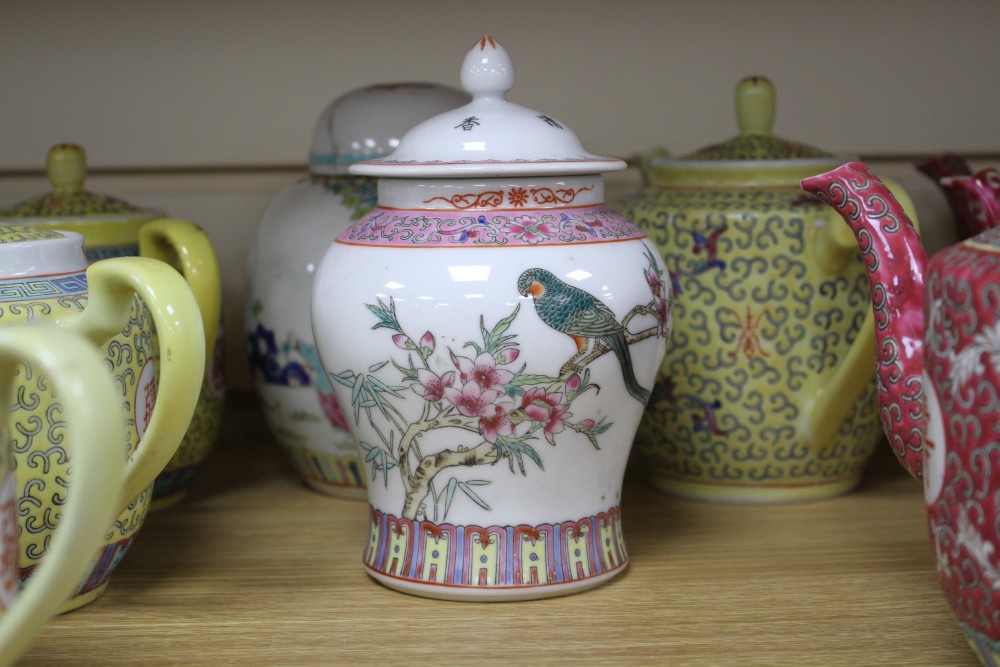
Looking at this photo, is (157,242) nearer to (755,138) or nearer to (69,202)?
(69,202)

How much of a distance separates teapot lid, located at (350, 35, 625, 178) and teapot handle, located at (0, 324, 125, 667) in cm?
33

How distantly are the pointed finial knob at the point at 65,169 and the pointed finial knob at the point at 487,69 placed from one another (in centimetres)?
37

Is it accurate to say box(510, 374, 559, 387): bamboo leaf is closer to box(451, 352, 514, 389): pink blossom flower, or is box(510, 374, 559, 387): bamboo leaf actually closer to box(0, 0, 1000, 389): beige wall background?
box(451, 352, 514, 389): pink blossom flower

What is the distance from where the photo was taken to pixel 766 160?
96cm

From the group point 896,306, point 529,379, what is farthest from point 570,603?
point 896,306

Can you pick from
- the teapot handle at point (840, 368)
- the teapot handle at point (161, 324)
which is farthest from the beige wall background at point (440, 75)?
the teapot handle at point (161, 324)

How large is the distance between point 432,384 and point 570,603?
7.0 inches

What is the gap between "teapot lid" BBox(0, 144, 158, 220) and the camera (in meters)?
0.96

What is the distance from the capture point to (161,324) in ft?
2.12

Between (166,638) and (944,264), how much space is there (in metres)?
0.50

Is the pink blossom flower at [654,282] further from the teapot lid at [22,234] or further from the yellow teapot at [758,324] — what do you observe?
the teapot lid at [22,234]

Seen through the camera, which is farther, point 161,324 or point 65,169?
point 65,169

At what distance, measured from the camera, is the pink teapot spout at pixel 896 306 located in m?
0.67

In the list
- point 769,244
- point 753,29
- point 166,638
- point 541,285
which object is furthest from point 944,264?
point 753,29
